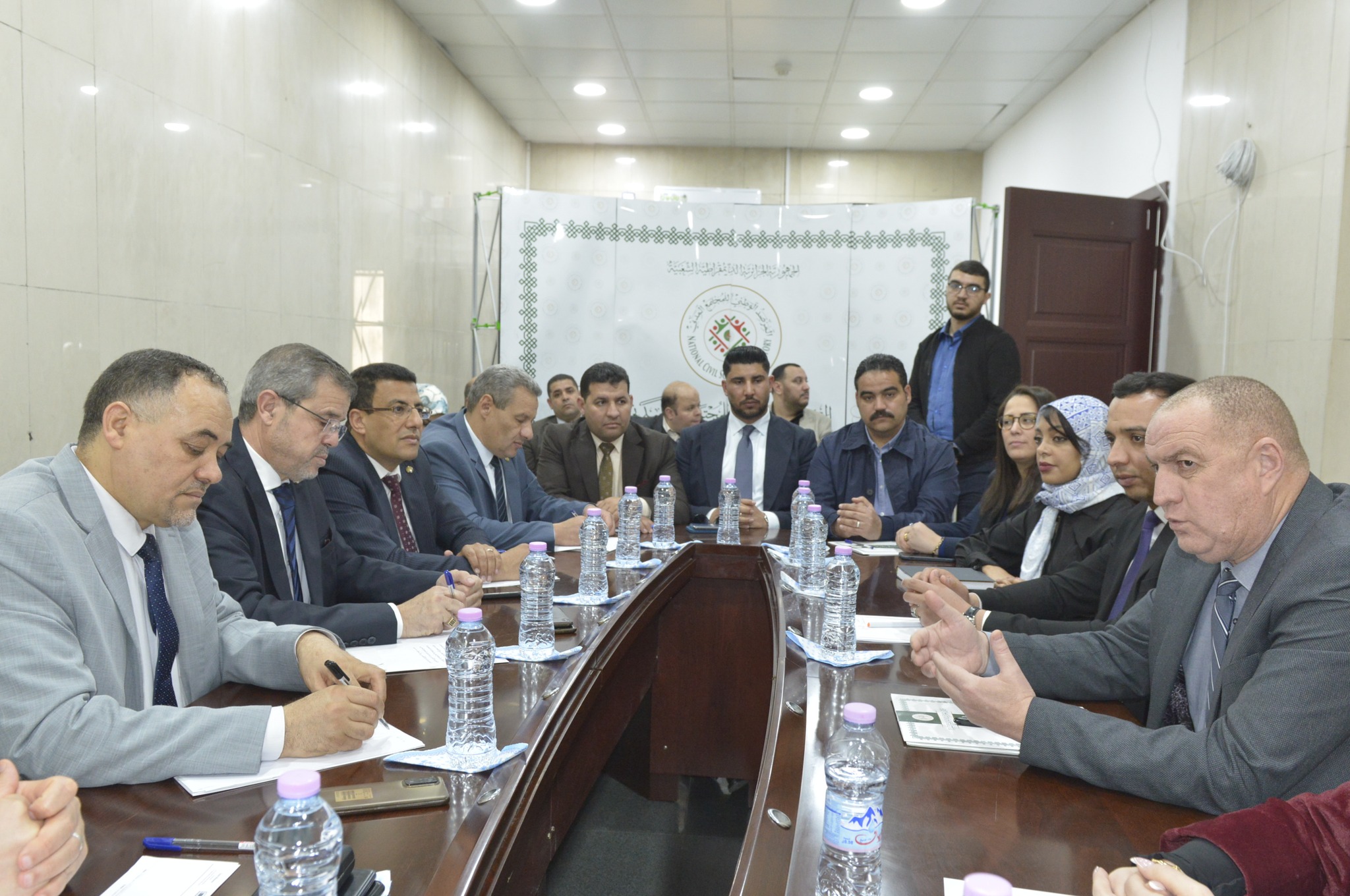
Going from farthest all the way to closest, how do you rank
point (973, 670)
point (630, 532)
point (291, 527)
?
point (630, 532) < point (291, 527) < point (973, 670)

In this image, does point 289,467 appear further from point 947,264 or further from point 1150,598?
point 947,264

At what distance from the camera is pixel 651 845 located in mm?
3008

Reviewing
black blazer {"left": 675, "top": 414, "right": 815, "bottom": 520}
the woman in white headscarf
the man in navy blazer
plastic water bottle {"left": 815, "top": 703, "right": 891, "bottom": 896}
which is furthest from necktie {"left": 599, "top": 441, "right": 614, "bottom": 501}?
plastic water bottle {"left": 815, "top": 703, "right": 891, "bottom": 896}

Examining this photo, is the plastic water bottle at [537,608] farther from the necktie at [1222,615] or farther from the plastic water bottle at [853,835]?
the necktie at [1222,615]

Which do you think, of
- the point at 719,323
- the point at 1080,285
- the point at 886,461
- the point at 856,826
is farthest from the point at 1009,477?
the point at 719,323

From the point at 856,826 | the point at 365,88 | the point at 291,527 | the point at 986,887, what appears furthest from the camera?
the point at 365,88

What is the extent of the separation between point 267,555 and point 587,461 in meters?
2.49

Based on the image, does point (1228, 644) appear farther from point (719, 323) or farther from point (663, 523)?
point (719, 323)

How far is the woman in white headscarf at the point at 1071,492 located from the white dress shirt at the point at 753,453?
1565mm

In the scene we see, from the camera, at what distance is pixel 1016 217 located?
560 centimetres

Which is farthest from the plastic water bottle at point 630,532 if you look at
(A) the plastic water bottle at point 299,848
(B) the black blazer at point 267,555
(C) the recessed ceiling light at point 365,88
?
(C) the recessed ceiling light at point 365,88

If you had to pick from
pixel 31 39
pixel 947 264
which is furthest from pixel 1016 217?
pixel 31 39

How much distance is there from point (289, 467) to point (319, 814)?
143cm

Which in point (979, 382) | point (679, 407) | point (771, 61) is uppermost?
point (771, 61)
